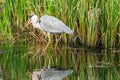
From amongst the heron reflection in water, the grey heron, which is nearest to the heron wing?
the grey heron

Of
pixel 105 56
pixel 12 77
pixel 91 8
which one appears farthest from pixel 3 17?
pixel 12 77

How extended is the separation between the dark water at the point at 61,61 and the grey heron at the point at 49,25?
13.1 inches

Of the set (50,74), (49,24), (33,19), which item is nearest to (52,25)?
(49,24)

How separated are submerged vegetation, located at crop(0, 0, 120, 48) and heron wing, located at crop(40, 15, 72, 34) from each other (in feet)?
0.85

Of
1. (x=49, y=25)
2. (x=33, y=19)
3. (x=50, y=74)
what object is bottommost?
(x=50, y=74)

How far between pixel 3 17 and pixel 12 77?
9.28 feet

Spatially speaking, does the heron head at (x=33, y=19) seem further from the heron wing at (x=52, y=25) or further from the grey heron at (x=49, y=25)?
the heron wing at (x=52, y=25)

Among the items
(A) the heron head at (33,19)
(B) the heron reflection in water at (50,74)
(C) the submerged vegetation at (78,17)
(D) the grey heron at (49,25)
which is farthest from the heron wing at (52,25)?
(B) the heron reflection in water at (50,74)

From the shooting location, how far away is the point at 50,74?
21.0ft

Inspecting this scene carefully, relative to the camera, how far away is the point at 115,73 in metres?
6.28

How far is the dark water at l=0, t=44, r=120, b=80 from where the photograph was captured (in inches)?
247

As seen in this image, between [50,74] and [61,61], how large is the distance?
0.95m

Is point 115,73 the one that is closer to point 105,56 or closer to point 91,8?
point 105,56

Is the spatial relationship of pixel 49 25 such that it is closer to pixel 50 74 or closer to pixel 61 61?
pixel 61 61
